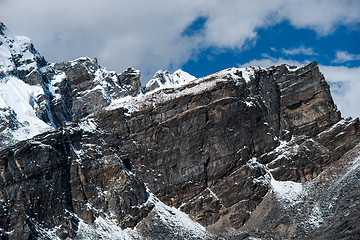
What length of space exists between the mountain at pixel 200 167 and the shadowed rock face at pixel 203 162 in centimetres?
23

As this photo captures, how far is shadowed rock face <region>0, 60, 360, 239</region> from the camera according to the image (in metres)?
95.4

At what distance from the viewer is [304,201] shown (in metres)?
97.7

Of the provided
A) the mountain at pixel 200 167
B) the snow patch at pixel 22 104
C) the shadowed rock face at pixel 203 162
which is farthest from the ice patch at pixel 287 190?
the snow patch at pixel 22 104

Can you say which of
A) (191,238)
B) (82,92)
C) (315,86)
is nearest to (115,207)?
(191,238)

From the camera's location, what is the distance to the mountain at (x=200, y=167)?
94.6m

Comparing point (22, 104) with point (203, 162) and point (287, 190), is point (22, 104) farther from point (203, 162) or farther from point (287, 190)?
point (287, 190)

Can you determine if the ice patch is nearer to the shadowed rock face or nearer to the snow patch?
the shadowed rock face

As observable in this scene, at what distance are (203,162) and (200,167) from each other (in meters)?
1.33

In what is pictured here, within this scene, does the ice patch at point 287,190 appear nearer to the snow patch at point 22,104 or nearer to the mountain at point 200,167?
the mountain at point 200,167

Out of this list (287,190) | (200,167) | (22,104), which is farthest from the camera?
(22,104)

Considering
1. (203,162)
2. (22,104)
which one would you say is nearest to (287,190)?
(203,162)

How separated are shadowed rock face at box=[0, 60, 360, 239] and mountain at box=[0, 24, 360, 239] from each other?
23 centimetres

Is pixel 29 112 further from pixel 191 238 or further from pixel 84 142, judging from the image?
pixel 191 238

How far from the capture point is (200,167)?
109 m
